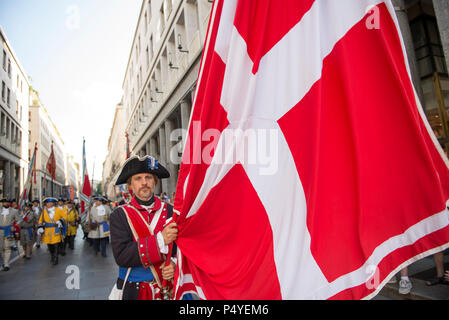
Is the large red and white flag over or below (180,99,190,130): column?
below

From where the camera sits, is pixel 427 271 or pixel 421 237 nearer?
pixel 421 237

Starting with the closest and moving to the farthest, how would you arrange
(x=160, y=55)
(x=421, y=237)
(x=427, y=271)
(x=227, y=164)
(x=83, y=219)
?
(x=421, y=237)
(x=227, y=164)
(x=427, y=271)
(x=83, y=219)
(x=160, y=55)

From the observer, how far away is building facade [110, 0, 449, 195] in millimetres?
7367

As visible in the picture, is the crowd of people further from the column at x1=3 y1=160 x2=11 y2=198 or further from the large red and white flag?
the column at x1=3 y1=160 x2=11 y2=198

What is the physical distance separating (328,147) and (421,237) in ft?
2.04

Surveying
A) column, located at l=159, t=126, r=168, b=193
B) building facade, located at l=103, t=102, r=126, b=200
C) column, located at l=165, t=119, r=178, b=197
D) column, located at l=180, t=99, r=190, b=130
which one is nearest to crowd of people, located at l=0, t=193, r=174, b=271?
column, located at l=165, t=119, r=178, b=197

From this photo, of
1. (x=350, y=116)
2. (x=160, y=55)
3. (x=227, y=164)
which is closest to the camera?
(x=350, y=116)

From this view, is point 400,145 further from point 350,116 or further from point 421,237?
point 421,237

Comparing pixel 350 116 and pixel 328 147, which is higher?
→ pixel 350 116

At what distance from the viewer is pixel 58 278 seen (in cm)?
750

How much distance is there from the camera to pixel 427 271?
5527 mm

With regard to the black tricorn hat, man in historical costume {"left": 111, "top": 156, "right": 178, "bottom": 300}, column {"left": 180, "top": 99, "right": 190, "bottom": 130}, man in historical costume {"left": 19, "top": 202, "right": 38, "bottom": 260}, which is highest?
column {"left": 180, "top": 99, "right": 190, "bottom": 130}

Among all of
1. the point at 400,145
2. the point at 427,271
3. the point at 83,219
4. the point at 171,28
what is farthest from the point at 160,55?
the point at 400,145

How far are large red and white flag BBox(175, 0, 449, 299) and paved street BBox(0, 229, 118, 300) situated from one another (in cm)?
530
